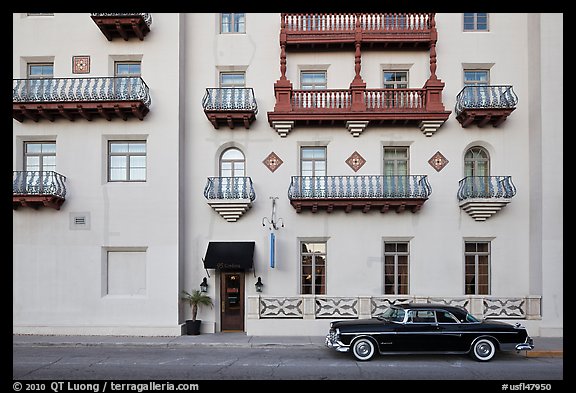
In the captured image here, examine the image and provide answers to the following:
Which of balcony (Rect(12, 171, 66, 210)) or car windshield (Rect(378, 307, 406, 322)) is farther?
balcony (Rect(12, 171, 66, 210))

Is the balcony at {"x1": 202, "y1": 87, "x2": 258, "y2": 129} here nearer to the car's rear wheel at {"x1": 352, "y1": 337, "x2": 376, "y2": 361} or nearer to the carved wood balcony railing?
the carved wood balcony railing

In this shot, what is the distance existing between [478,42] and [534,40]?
194 cm

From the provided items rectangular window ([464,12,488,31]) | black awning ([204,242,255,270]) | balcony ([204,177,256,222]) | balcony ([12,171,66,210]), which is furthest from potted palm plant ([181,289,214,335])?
rectangular window ([464,12,488,31])

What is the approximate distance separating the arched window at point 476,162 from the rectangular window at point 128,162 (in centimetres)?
1248

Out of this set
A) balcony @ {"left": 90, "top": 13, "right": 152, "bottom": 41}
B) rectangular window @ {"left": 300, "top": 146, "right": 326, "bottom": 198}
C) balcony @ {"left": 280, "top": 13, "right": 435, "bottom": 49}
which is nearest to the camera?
balcony @ {"left": 90, "top": 13, "right": 152, "bottom": 41}

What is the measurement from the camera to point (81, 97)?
1664 cm

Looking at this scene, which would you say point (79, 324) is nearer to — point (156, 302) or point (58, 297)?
point (58, 297)

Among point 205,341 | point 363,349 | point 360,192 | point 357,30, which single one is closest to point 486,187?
point 360,192

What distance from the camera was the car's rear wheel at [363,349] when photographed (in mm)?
12547

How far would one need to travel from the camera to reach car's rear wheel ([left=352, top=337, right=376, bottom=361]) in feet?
41.2

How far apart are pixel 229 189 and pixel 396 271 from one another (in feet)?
23.1

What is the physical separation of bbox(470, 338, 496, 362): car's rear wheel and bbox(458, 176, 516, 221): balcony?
572 cm

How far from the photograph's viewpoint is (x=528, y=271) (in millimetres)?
17172

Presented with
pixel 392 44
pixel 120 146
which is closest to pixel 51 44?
pixel 120 146
